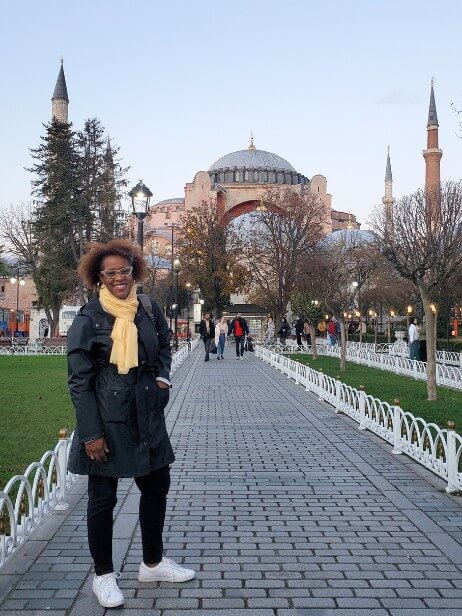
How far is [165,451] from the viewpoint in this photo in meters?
3.67

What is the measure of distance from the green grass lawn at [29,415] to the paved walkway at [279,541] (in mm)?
1617

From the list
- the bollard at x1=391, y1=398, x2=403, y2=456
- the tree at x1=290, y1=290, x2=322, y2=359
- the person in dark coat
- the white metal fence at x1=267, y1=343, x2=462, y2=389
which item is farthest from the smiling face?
the tree at x1=290, y1=290, x2=322, y2=359

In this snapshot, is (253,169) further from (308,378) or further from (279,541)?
(279,541)

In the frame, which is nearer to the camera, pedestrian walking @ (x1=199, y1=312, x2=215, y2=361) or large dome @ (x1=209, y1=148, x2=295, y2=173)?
pedestrian walking @ (x1=199, y1=312, x2=215, y2=361)

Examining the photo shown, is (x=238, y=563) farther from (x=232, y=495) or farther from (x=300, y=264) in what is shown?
(x=300, y=264)

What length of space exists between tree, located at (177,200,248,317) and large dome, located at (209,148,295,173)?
35654 millimetres

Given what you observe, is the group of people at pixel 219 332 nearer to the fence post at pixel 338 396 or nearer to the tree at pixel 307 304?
the tree at pixel 307 304

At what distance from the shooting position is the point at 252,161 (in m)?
83.7

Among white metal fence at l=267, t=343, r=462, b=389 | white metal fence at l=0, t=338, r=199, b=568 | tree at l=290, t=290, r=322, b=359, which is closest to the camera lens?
white metal fence at l=0, t=338, r=199, b=568

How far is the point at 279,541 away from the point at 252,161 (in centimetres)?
8161

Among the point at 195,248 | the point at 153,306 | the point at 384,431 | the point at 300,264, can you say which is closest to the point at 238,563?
the point at 153,306

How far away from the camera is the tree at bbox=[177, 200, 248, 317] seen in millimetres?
45406

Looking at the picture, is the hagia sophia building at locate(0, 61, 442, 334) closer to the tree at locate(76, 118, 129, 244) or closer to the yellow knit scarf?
the tree at locate(76, 118, 129, 244)

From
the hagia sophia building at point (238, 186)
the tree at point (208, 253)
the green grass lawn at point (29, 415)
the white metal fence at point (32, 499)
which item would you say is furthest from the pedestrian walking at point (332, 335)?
the hagia sophia building at point (238, 186)
